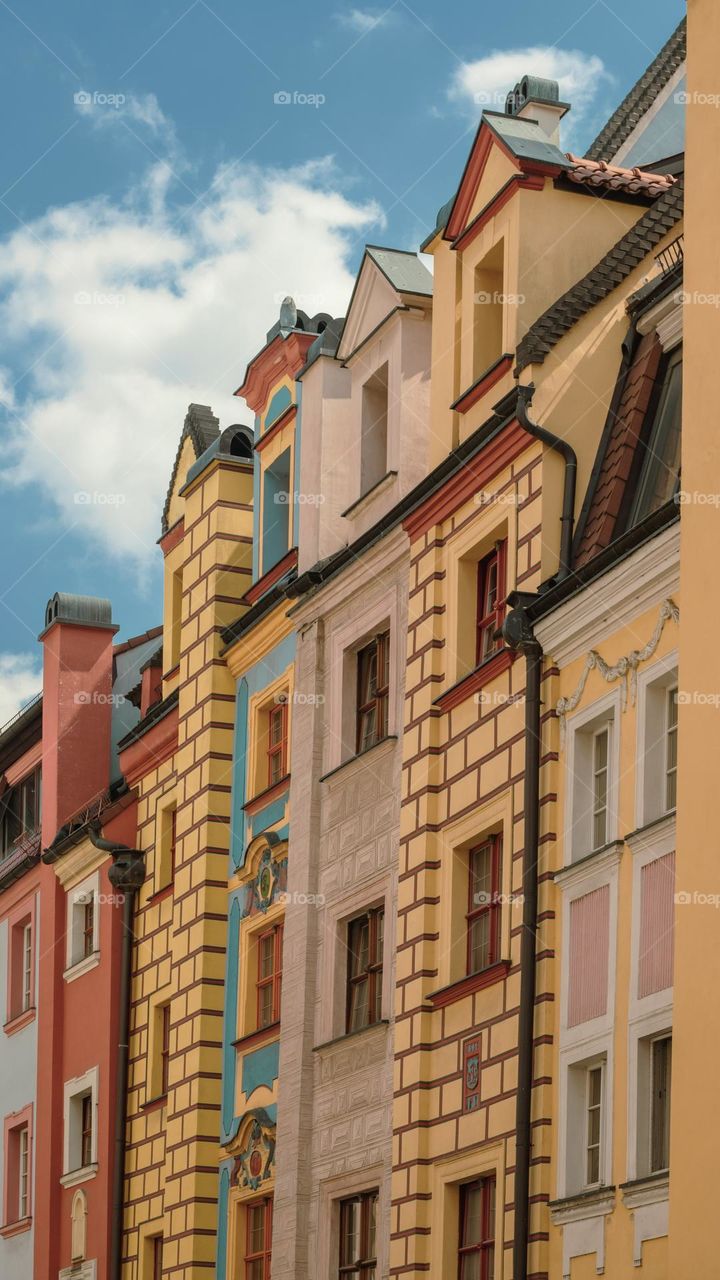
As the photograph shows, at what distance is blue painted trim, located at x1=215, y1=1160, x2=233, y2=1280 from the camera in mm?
34184

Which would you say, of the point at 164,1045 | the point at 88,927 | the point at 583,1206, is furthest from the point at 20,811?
the point at 583,1206

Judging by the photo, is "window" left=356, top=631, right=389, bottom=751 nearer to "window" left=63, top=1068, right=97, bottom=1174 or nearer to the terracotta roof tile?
the terracotta roof tile

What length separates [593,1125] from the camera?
2498 centimetres

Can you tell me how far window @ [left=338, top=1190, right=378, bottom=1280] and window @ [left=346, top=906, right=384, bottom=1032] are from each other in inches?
80.2

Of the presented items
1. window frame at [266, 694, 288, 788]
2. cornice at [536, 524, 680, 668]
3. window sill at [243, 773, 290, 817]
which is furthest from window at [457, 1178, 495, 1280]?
window frame at [266, 694, 288, 788]

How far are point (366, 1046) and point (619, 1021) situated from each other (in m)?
6.49

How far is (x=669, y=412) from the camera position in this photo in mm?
26844

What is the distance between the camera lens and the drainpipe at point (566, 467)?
2741cm

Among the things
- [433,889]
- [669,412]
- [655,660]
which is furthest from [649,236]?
[433,889]

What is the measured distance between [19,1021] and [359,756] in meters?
15.6

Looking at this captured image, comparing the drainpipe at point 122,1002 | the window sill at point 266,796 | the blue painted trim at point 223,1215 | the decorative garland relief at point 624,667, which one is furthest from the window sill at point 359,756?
the drainpipe at point 122,1002

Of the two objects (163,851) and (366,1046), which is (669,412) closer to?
(366,1046)

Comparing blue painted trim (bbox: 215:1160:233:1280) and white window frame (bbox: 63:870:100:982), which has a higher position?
white window frame (bbox: 63:870:100:982)

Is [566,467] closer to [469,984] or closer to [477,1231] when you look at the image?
[469,984]
